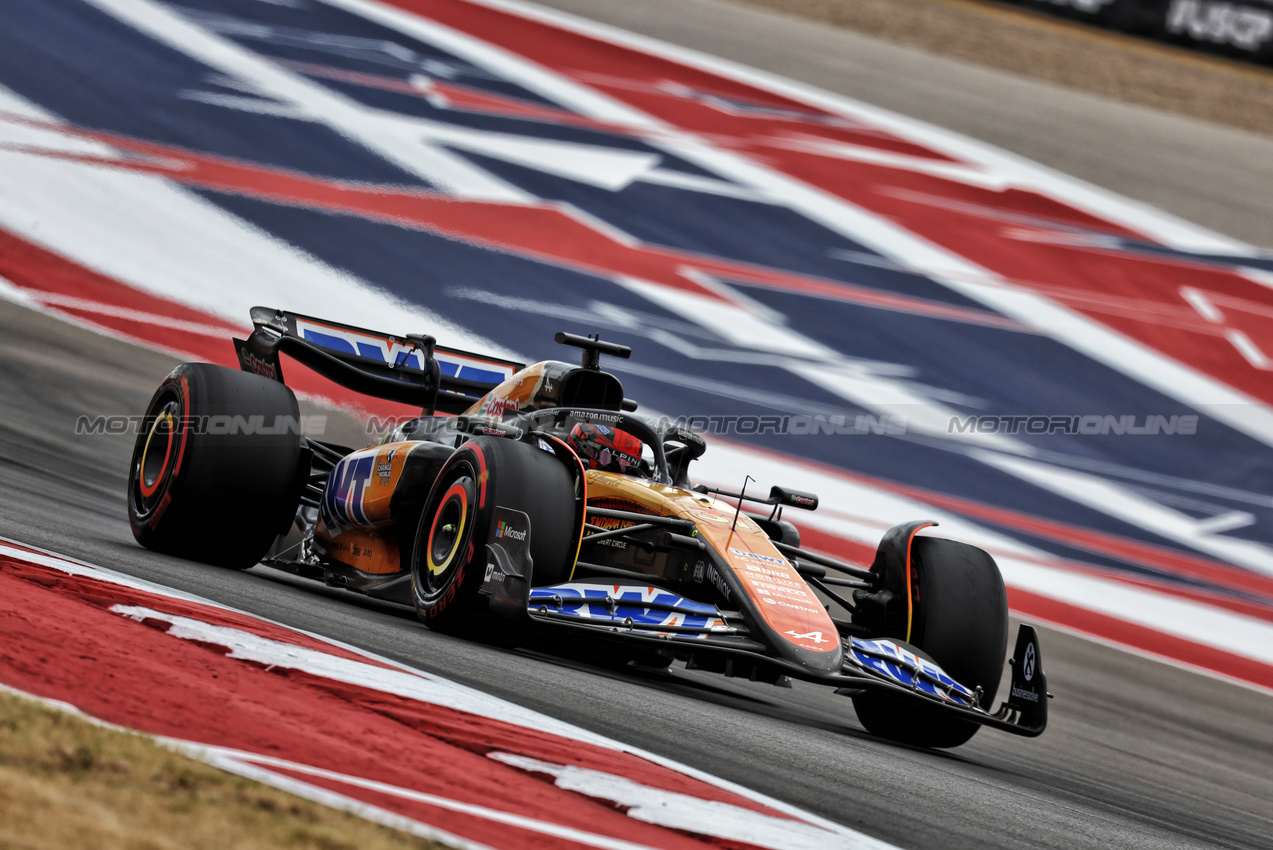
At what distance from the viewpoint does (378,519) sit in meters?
7.41

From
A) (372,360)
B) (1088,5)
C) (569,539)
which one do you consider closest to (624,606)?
(569,539)

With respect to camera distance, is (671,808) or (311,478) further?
(311,478)

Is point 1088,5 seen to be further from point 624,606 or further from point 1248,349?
point 624,606

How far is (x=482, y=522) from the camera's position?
6.04 meters

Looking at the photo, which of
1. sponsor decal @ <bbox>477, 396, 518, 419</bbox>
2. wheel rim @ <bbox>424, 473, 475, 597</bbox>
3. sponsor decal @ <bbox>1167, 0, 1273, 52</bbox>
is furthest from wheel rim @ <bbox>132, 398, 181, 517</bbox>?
sponsor decal @ <bbox>1167, 0, 1273, 52</bbox>

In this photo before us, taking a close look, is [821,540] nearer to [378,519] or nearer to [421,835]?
[378,519]

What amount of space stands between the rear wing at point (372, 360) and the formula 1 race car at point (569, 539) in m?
0.02

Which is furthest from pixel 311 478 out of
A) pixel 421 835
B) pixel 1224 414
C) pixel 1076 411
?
pixel 1224 414

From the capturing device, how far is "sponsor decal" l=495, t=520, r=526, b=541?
5.97m

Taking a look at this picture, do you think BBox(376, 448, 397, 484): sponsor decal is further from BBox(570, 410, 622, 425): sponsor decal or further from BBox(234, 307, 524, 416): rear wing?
BBox(234, 307, 524, 416): rear wing

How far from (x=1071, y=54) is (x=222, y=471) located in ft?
73.2

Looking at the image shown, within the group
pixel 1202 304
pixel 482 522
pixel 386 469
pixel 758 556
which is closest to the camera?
pixel 482 522

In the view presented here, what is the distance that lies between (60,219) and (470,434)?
9.09 m

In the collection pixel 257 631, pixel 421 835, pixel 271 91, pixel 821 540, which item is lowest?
pixel 821 540
